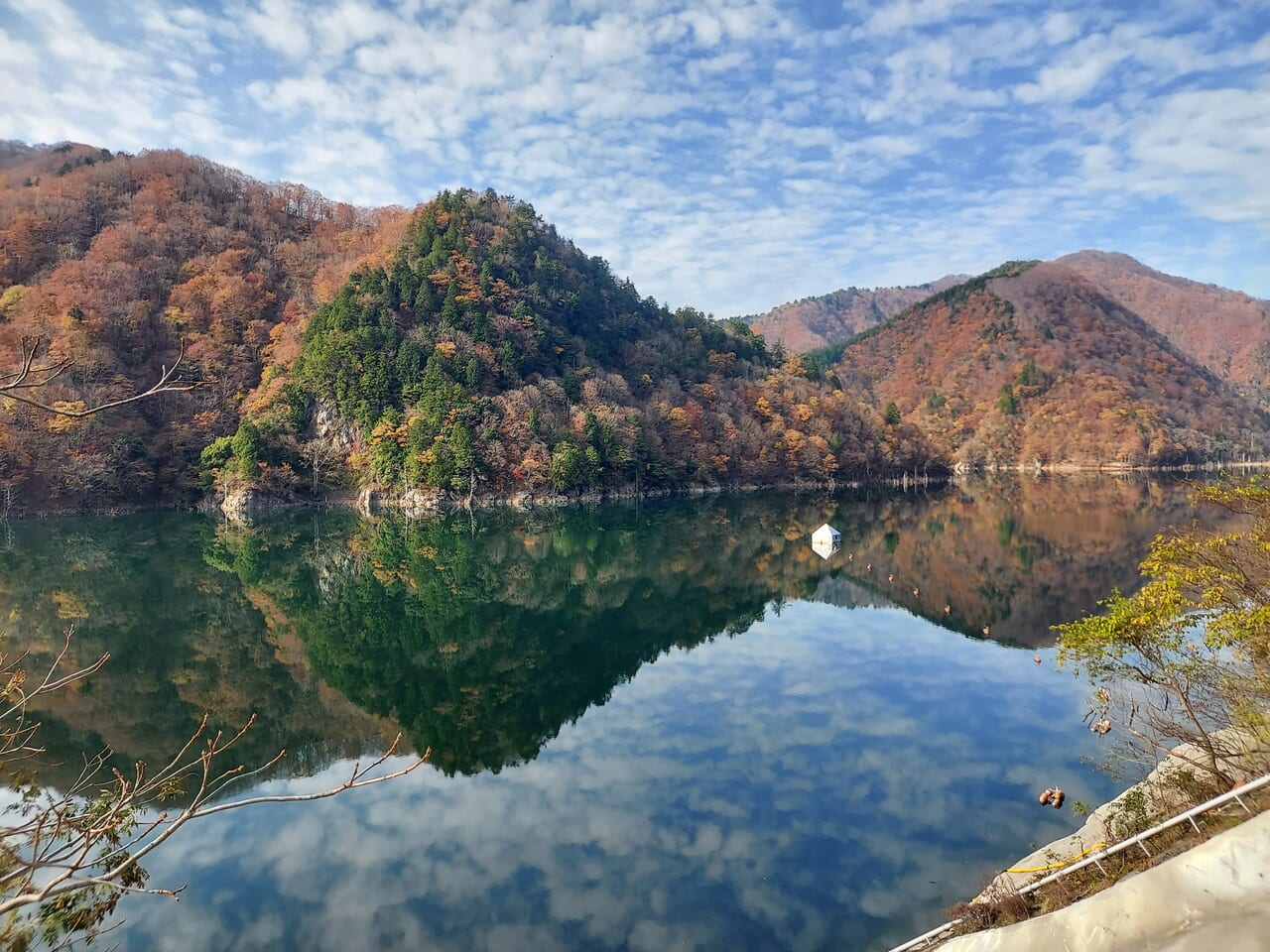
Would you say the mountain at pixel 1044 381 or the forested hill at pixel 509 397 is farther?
the mountain at pixel 1044 381

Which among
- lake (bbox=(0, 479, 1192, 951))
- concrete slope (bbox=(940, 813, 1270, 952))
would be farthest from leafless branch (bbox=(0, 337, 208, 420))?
lake (bbox=(0, 479, 1192, 951))

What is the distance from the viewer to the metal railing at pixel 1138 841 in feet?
18.7

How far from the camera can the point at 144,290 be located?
75625 mm

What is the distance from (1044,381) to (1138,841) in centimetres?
13456

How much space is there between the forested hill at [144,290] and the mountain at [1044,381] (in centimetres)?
7731

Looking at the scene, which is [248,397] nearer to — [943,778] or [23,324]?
[23,324]

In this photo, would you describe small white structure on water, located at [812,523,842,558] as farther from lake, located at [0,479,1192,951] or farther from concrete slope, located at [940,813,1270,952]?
concrete slope, located at [940,813,1270,952]

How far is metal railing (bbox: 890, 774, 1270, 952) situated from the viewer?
570 centimetres

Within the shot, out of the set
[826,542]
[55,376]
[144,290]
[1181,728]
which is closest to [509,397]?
[826,542]

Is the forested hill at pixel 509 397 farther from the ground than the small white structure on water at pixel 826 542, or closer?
farther from the ground

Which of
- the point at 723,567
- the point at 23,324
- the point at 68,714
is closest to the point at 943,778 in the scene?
the point at 68,714

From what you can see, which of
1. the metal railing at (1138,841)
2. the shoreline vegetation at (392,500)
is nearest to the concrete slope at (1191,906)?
the metal railing at (1138,841)

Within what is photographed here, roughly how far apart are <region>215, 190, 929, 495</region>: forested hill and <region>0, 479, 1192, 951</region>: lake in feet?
94.3

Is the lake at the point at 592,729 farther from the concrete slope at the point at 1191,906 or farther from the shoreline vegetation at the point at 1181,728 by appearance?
the concrete slope at the point at 1191,906
